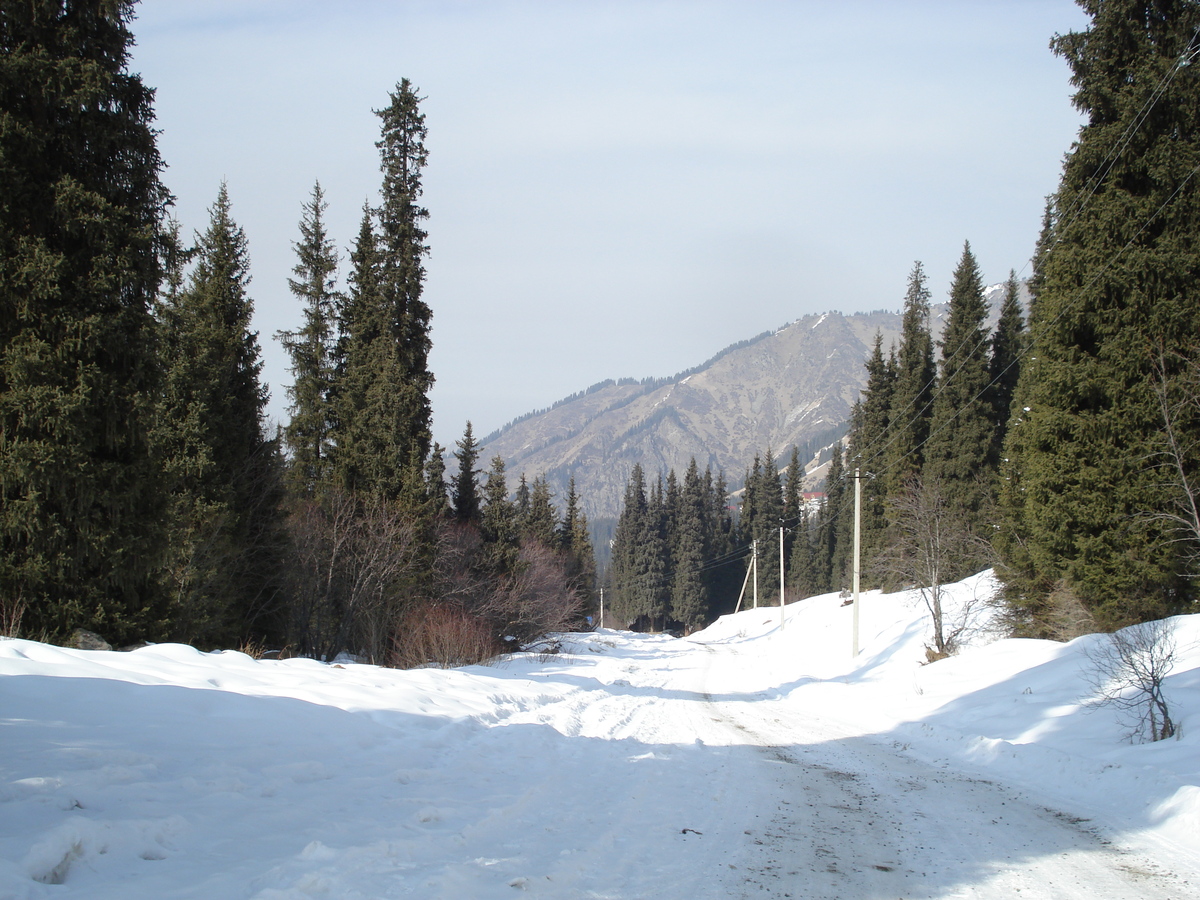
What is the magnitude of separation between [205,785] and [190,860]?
1.18 m

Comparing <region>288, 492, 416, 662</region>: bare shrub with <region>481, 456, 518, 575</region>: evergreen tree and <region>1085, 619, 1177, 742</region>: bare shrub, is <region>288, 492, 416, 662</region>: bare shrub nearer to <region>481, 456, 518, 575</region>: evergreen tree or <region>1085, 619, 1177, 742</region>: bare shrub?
<region>481, 456, 518, 575</region>: evergreen tree

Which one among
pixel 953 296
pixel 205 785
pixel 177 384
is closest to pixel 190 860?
pixel 205 785

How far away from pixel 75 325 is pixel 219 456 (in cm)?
813

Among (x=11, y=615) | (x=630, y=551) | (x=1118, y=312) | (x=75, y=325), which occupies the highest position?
(x=1118, y=312)

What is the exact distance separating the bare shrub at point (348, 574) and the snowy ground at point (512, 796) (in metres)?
10.0

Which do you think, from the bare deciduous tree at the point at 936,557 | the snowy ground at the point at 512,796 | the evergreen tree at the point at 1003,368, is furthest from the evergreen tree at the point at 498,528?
the evergreen tree at the point at 1003,368

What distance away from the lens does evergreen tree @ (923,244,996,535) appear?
1361 inches

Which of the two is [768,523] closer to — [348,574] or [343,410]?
[343,410]

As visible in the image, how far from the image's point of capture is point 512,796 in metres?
6.32

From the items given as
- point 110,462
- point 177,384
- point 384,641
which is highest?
point 177,384

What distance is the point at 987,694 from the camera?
44.2 ft

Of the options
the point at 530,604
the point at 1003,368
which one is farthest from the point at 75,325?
the point at 1003,368

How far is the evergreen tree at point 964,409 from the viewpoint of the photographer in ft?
113

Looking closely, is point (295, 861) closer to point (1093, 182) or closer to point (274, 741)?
point (274, 741)
